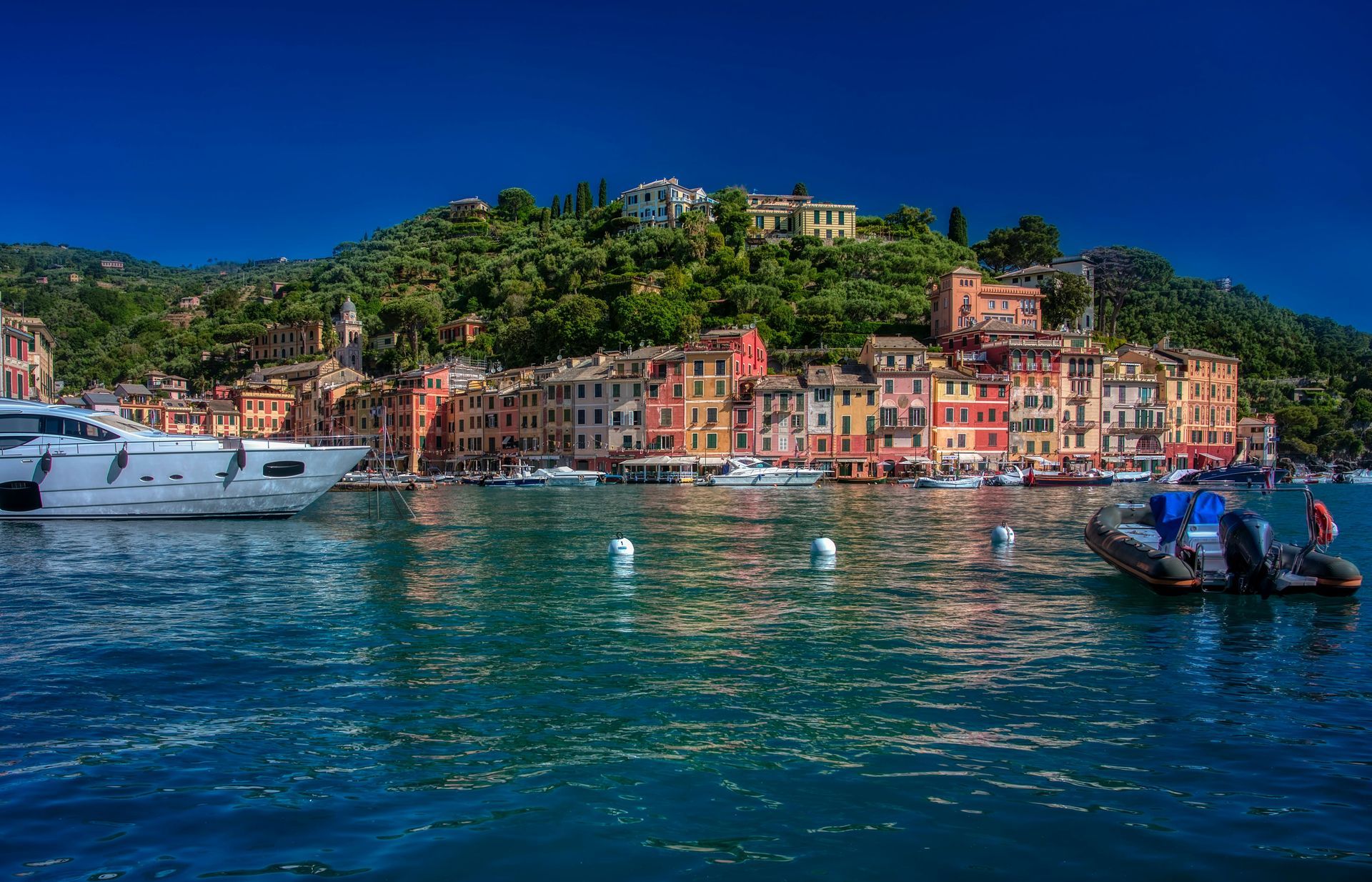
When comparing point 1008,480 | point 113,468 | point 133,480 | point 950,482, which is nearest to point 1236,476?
point 1008,480

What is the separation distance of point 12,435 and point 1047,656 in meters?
30.1

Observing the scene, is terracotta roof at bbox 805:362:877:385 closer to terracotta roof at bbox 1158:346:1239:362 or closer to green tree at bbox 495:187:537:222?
terracotta roof at bbox 1158:346:1239:362

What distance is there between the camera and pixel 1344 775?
7.82 meters

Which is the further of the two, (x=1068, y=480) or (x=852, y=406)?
(x=852, y=406)

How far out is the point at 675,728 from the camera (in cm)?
884

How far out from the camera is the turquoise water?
6.37m

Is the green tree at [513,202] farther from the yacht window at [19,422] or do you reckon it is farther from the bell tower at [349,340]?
the yacht window at [19,422]

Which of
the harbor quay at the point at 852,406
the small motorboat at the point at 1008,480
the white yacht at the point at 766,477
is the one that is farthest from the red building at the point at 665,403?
the small motorboat at the point at 1008,480

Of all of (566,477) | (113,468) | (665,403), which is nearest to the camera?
(113,468)

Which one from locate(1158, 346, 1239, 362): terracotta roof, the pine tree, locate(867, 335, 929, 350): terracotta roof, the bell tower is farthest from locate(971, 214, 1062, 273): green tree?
the bell tower

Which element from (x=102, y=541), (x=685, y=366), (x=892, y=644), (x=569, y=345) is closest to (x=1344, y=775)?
(x=892, y=644)

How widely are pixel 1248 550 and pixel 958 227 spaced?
328ft

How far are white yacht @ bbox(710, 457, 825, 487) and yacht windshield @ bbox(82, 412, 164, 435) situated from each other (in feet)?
120

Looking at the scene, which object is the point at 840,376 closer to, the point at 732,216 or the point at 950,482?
the point at 950,482
